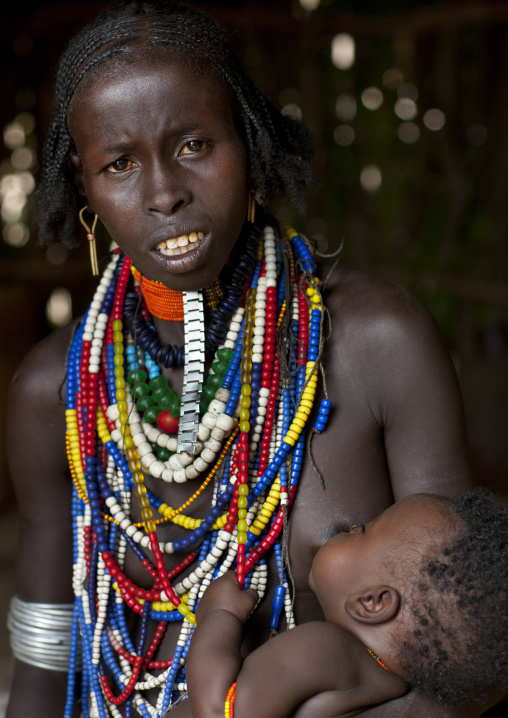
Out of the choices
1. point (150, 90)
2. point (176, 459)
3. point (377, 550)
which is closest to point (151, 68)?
point (150, 90)

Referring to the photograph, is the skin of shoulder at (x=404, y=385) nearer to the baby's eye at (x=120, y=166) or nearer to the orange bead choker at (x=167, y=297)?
the orange bead choker at (x=167, y=297)

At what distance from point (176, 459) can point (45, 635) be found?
2.16 ft

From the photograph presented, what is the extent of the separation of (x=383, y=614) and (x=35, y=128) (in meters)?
4.71

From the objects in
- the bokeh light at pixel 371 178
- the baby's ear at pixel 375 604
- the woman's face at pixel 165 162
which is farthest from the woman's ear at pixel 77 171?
the bokeh light at pixel 371 178

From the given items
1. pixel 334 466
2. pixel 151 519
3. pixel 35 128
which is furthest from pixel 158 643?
pixel 35 128

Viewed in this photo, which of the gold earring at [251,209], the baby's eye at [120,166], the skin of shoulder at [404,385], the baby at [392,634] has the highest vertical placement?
the baby's eye at [120,166]

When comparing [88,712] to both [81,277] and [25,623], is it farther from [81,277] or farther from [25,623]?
[81,277]

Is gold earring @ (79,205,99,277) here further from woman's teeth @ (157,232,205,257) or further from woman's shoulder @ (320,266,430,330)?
woman's shoulder @ (320,266,430,330)

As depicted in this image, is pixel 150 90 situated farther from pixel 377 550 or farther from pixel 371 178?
pixel 371 178

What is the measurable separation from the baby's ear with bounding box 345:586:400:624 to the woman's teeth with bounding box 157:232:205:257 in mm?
742

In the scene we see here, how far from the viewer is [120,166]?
1657 millimetres

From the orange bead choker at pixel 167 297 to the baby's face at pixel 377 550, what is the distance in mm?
602

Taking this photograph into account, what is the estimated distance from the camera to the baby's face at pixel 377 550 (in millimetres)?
1567

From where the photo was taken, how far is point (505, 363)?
541 centimetres
